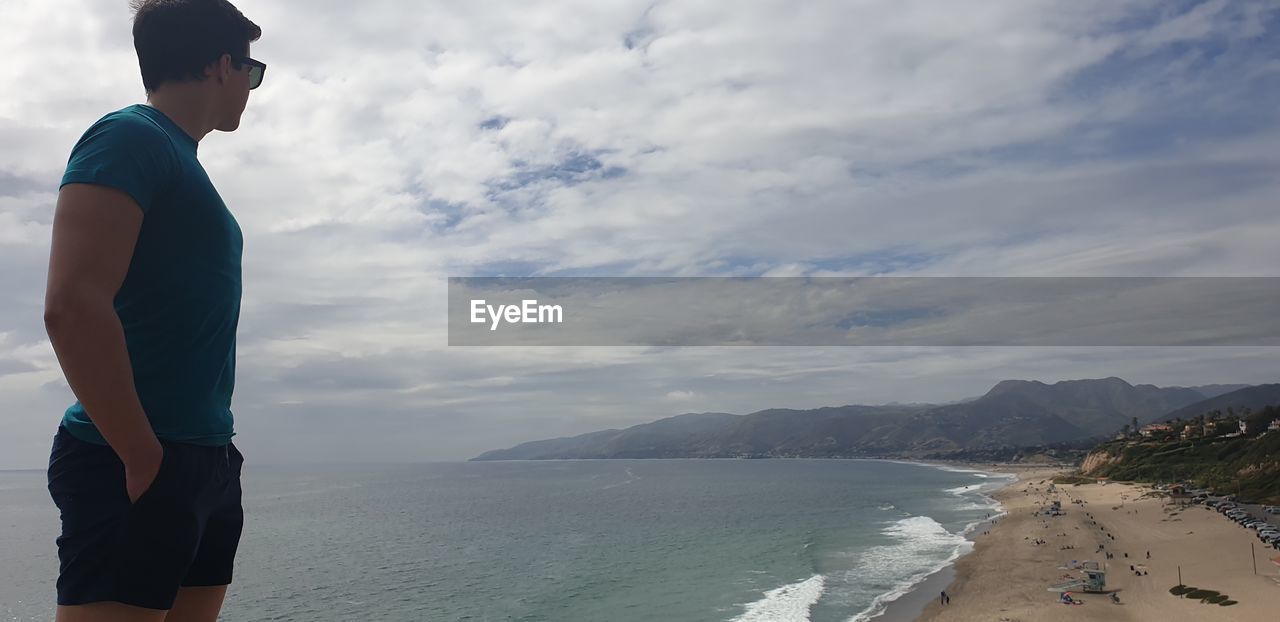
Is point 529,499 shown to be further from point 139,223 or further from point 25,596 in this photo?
point 139,223

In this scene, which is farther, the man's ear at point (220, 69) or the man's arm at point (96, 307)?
the man's ear at point (220, 69)

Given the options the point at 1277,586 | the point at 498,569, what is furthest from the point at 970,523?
the point at 498,569

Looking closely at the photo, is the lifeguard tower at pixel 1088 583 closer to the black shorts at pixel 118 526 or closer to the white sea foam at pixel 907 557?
the white sea foam at pixel 907 557

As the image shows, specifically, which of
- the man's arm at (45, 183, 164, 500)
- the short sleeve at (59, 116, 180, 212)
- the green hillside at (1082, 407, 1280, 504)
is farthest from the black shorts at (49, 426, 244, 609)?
the green hillside at (1082, 407, 1280, 504)

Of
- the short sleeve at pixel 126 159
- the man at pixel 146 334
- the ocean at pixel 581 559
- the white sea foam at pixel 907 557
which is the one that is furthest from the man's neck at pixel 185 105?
the white sea foam at pixel 907 557

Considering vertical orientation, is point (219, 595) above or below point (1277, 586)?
above

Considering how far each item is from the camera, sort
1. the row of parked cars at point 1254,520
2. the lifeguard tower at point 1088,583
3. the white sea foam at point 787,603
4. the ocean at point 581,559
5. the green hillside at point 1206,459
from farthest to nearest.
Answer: the green hillside at point 1206,459 → the row of parked cars at point 1254,520 → the ocean at point 581,559 → the lifeguard tower at point 1088,583 → the white sea foam at point 787,603

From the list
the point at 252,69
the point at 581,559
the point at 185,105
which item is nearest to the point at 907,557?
the point at 581,559
